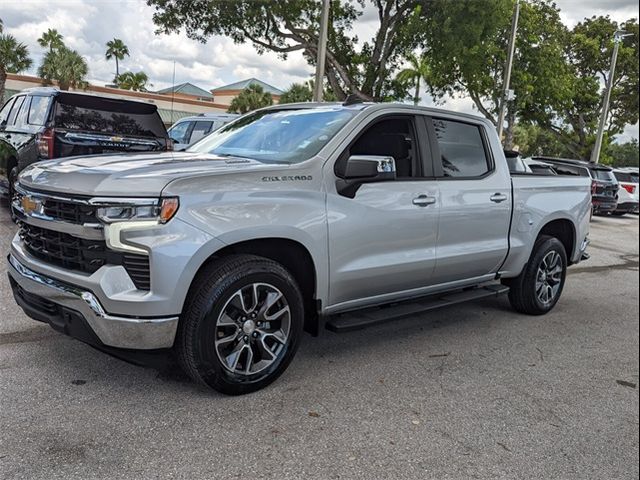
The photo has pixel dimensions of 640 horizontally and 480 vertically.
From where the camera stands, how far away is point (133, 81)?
30.7 feet

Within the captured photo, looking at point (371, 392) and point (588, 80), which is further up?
point (588, 80)

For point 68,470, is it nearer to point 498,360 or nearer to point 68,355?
point 68,355

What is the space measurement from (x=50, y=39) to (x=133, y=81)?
309cm

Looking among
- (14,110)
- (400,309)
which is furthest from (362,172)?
(14,110)

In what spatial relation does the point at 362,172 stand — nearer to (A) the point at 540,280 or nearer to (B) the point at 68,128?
(A) the point at 540,280

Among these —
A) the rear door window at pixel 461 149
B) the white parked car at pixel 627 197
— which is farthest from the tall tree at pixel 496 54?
the rear door window at pixel 461 149

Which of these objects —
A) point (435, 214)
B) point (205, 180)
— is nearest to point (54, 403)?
point (205, 180)

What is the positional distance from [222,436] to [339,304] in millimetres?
1327

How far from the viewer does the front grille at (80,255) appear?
9.87 ft

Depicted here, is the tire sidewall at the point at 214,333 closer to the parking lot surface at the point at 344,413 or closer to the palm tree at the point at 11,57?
the parking lot surface at the point at 344,413

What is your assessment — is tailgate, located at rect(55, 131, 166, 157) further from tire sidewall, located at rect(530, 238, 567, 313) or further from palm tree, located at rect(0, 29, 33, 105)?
tire sidewall, located at rect(530, 238, 567, 313)

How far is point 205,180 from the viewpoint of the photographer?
319 cm

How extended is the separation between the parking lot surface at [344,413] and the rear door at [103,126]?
2.94 m

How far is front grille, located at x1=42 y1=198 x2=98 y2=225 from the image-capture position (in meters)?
3.07
